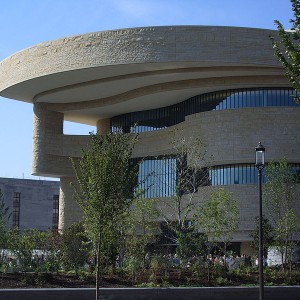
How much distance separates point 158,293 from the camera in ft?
79.0

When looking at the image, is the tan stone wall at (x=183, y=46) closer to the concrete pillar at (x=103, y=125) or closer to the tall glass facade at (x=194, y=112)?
the tall glass facade at (x=194, y=112)

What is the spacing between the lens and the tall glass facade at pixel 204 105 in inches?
1946

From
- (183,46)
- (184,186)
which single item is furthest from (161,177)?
(183,46)

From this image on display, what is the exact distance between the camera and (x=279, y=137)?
48094 mm

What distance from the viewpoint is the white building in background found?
8356 centimetres

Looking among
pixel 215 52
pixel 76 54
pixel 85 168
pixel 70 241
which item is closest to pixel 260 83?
pixel 215 52

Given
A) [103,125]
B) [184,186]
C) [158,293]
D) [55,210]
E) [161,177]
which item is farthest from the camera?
[55,210]

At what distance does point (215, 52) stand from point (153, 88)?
8329 millimetres

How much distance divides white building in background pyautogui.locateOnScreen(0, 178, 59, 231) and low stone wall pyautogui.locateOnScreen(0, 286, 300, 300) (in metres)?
60.1

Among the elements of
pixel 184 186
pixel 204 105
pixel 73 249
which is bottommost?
pixel 73 249

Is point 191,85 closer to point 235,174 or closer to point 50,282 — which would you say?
point 235,174

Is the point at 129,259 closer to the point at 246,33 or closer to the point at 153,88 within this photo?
the point at 246,33

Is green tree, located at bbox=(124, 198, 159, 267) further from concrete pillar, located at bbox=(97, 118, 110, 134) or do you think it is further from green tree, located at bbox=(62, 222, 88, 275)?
concrete pillar, located at bbox=(97, 118, 110, 134)

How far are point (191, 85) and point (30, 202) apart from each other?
41209 mm
